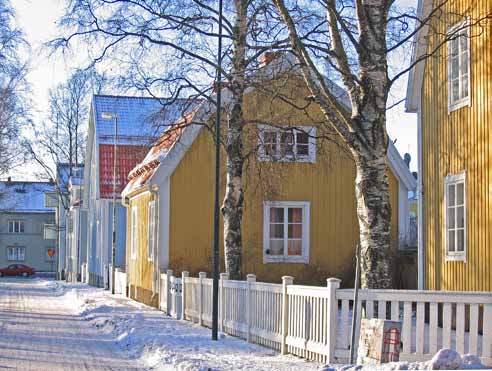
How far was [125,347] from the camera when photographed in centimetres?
1688

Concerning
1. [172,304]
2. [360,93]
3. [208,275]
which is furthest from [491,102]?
[208,275]

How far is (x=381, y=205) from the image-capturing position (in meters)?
14.2

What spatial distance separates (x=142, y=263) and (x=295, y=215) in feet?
22.4

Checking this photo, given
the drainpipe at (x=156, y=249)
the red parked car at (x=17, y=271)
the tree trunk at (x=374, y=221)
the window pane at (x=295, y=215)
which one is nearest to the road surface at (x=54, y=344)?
the drainpipe at (x=156, y=249)

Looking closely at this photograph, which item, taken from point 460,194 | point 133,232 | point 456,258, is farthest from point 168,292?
point 133,232

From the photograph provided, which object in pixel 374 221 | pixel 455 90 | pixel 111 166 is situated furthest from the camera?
pixel 111 166

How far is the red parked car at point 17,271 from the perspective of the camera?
86.7 m

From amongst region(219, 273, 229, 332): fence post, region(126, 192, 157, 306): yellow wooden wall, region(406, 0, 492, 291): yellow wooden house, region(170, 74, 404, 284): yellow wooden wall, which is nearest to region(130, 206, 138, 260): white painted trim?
region(126, 192, 157, 306): yellow wooden wall

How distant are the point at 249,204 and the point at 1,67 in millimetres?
9049

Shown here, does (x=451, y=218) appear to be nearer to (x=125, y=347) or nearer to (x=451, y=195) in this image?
(x=451, y=195)

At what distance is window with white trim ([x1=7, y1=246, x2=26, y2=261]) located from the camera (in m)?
95.4

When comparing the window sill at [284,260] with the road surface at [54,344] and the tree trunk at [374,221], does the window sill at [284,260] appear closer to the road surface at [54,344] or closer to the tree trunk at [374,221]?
the road surface at [54,344]

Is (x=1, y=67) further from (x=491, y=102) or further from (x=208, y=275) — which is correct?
(x=491, y=102)

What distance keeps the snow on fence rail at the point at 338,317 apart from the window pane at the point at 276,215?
10856 millimetres
